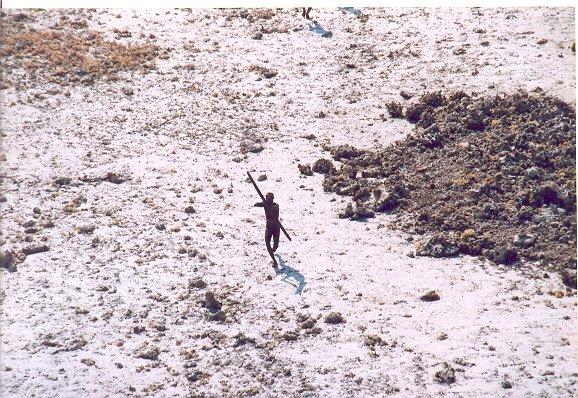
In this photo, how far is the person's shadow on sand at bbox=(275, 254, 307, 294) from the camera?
17.9 meters

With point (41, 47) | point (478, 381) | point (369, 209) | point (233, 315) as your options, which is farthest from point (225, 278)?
point (41, 47)

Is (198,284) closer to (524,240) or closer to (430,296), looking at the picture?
(430,296)

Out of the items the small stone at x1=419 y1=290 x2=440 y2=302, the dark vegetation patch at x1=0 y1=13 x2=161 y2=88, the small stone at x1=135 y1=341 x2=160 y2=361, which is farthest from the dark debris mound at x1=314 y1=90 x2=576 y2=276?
the dark vegetation patch at x1=0 y1=13 x2=161 y2=88

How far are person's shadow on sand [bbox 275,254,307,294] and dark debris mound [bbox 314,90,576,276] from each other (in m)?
3.50

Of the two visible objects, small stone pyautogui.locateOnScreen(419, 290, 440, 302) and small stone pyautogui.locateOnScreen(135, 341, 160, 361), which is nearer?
small stone pyautogui.locateOnScreen(135, 341, 160, 361)

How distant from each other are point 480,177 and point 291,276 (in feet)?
22.9

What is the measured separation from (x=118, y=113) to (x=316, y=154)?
8.54 metres

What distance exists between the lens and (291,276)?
1833cm

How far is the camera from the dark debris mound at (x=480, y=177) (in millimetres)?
18875

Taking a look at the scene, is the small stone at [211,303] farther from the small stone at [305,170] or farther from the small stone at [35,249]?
the small stone at [305,170]

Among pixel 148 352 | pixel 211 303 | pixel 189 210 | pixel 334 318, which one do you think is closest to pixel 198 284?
pixel 211 303

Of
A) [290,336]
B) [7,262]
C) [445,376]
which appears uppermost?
[445,376]

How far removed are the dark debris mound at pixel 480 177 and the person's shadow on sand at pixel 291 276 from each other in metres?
3.50

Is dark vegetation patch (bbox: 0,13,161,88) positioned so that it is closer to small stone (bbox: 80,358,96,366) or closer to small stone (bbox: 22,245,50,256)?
small stone (bbox: 22,245,50,256)
